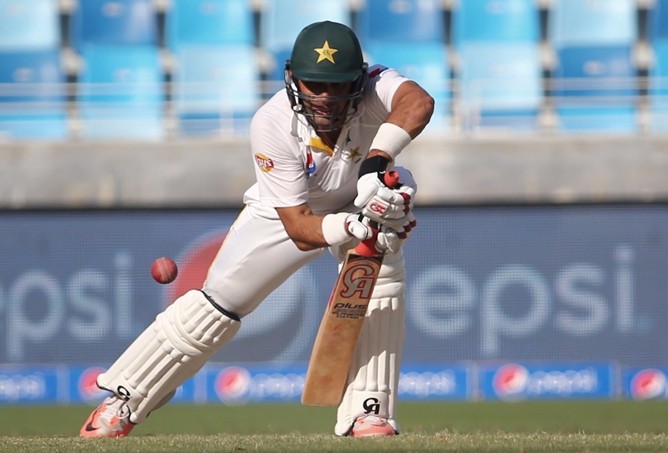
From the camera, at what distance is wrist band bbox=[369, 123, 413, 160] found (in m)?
3.44

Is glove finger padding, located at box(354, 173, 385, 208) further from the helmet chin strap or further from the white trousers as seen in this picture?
the white trousers

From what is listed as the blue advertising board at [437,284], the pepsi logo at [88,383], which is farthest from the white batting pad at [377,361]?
the pepsi logo at [88,383]

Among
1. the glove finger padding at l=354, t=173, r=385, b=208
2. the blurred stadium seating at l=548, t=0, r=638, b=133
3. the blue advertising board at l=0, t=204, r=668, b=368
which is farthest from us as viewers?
the blurred stadium seating at l=548, t=0, r=638, b=133

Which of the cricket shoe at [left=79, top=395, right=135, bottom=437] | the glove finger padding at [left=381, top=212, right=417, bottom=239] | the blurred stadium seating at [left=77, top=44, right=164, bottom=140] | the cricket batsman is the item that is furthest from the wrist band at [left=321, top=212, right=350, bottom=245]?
the blurred stadium seating at [left=77, top=44, right=164, bottom=140]

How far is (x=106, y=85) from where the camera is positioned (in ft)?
31.1

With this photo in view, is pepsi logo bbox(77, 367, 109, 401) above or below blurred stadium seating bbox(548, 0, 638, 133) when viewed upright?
below

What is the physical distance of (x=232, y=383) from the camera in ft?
30.2

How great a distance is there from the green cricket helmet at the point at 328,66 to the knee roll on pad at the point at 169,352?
760mm

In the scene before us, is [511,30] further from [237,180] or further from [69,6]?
[69,6]

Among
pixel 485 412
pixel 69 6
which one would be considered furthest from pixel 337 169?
pixel 69 6

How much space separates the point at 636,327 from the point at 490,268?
1.27 meters

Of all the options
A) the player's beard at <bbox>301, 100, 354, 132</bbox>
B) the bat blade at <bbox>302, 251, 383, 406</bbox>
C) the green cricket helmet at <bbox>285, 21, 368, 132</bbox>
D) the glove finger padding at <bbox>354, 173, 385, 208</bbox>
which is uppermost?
the green cricket helmet at <bbox>285, 21, 368, 132</bbox>

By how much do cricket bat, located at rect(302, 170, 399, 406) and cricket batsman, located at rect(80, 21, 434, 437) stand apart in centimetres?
5

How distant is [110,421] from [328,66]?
1433 mm
